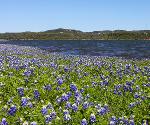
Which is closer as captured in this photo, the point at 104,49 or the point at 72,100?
the point at 72,100

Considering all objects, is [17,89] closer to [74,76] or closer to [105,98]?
[105,98]

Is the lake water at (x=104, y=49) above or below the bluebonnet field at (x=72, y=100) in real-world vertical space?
below

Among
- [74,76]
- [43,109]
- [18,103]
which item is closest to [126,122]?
[43,109]

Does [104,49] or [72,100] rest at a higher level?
[72,100]

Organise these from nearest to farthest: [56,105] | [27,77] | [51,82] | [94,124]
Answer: [94,124], [56,105], [51,82], [27,77]

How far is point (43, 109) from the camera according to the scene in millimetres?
8789

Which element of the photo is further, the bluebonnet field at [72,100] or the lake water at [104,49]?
the lake water at [104,49]

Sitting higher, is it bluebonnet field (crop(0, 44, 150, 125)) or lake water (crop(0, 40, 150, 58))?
bluebonnet field (crop(0, 44, 150, 125))

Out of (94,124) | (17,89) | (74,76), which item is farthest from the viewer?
(74,76)

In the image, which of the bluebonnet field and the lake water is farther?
A: the lake water

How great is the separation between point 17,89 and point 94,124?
4.13 meters

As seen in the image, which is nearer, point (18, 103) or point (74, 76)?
point (18, 103)

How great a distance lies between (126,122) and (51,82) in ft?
15.4

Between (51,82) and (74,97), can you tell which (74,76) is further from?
(74,97)
